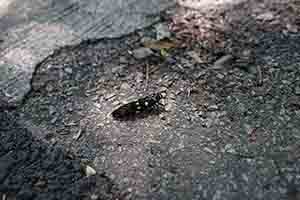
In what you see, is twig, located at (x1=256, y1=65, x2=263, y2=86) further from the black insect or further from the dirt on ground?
the black insect

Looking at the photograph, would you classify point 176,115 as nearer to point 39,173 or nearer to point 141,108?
point 141,108

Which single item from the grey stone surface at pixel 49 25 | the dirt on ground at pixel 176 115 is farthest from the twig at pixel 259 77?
the grey stone surface at pixel 49 25

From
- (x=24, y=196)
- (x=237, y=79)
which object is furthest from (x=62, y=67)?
(x=237, y=79)

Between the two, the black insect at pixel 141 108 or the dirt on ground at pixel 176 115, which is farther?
the black insect at pixel 141 108

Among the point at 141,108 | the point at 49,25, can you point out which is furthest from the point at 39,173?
the point at 49,25

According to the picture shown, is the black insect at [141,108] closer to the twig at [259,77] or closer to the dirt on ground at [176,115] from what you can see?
the dirt on ground at [176,115]
